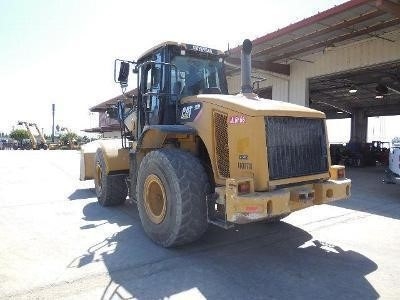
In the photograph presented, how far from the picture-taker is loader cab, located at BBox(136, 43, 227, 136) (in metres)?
6.12

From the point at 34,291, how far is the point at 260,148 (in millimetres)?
2989

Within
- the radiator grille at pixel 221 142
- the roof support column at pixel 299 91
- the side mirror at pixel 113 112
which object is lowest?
the radiator grille at pixel 221 142

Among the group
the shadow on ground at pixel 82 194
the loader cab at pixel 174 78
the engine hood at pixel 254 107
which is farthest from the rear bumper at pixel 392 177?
the shadow on ground at pixel 82 194

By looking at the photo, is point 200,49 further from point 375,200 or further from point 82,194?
point 375,200

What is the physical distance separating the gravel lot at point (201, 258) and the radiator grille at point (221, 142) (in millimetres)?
1157

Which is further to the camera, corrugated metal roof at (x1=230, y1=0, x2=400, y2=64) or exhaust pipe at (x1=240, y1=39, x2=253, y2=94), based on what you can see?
corrugated metal roof at (x1=230, y1=0, x2=400, y2=64)

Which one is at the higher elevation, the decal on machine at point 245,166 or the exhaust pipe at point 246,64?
the exhaust pipe at point 246,64

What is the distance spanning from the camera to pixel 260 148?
4.56 meters

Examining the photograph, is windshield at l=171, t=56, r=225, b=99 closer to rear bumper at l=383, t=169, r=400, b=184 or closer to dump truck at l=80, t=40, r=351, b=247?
dump truck at l=80, t=40, r=351, b=247

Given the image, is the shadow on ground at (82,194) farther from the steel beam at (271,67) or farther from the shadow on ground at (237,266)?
the steel beam at (271,67)

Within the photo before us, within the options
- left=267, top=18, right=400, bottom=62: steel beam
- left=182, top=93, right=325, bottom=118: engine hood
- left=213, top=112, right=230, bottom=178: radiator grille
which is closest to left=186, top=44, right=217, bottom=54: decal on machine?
left=182, top=93, right=325, bottom=118: engine hood

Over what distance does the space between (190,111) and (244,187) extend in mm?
1712

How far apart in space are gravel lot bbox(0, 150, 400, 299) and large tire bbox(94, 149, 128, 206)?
272mm

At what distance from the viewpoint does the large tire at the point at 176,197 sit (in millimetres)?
4750
